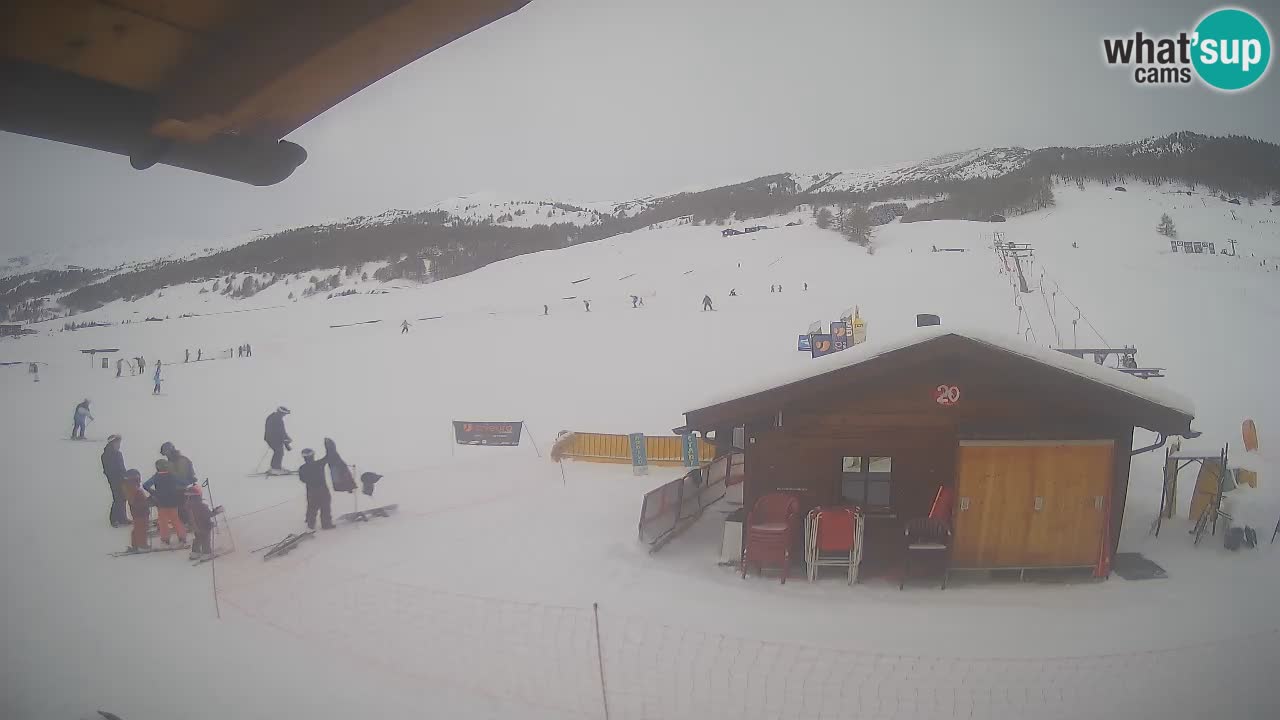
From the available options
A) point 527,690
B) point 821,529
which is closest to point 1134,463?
point 821,529

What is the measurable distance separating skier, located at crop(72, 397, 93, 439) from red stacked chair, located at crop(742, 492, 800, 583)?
1414cm

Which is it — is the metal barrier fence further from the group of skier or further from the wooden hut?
the group of skier

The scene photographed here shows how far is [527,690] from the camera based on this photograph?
5816 mm

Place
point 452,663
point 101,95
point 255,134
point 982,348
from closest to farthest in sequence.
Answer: point 101,95
point 255,134
point 452,663
point 982,348

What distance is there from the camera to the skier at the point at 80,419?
563 inches

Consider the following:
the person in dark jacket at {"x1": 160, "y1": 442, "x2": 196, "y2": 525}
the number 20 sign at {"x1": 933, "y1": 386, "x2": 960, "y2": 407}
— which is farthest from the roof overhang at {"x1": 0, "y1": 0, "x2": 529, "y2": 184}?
the person in dark jacket at {"x1": 160, "y1": 442, "x2": 196, "y2": 525}

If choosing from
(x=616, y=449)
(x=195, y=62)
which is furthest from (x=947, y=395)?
(x=195, y=62)

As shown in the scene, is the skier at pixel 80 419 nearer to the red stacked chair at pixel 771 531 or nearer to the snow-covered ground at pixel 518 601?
the snow-covered ground at pixel 518 601

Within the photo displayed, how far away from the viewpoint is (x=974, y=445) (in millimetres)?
8273

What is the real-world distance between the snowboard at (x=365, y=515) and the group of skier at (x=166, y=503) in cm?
188

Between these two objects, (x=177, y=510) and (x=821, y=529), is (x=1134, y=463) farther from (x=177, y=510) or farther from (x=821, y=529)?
(x=177, y=510)

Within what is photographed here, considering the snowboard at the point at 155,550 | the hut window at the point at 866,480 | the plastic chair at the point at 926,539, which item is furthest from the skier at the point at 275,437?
the plastic chair at the point at 926,539

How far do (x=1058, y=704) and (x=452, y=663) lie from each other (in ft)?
17.3

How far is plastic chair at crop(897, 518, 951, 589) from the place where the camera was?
795 cm
